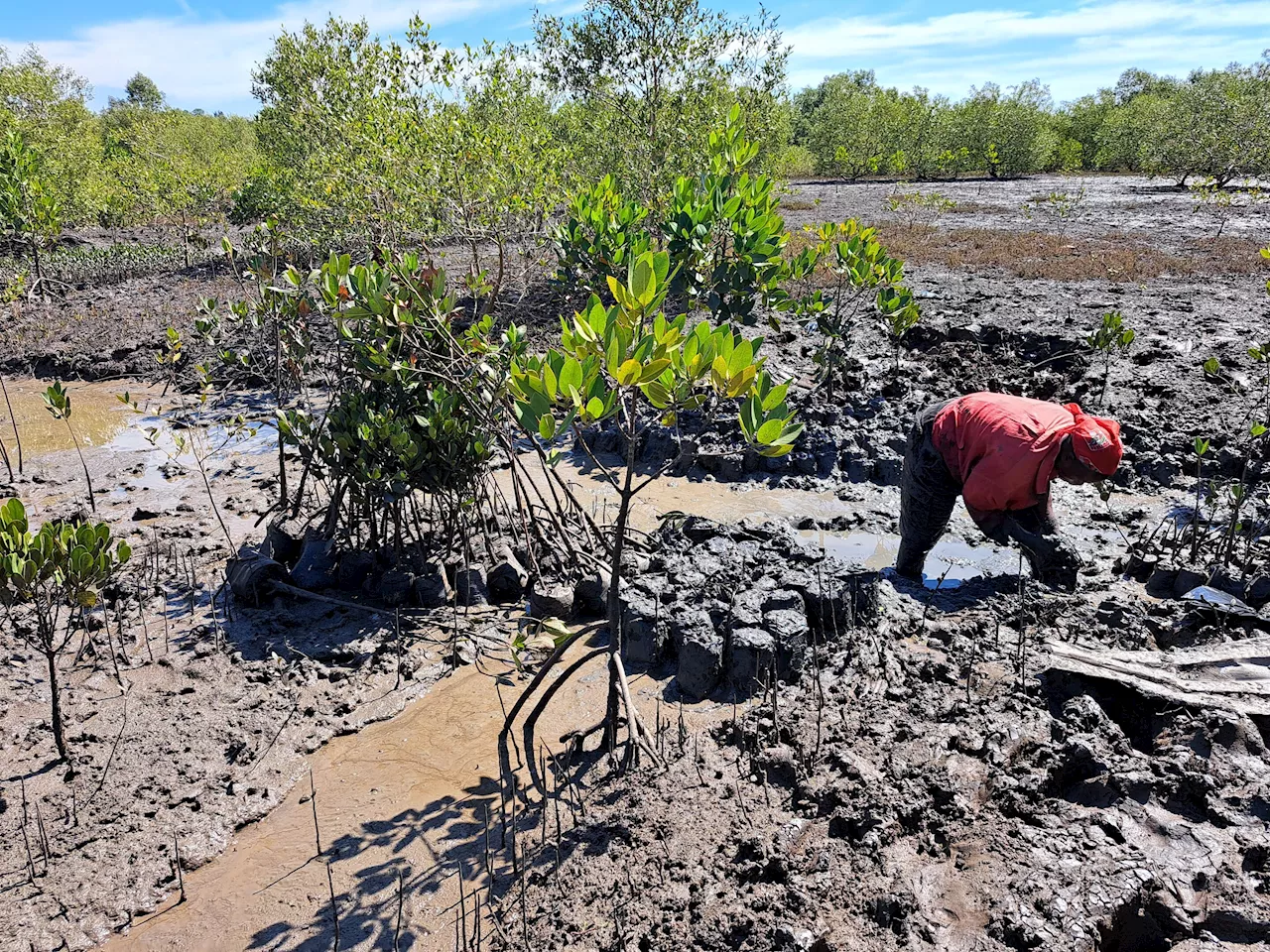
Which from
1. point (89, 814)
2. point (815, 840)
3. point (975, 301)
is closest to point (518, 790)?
point (815, 840)

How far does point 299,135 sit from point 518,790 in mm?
17177

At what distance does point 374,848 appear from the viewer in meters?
3.14

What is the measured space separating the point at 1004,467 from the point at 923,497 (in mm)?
746

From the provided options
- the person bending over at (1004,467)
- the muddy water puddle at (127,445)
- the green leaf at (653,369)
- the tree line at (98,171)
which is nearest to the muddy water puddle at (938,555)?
the person bending over at (1004,467)

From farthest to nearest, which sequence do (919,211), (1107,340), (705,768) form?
(919,211) < (1107,340) < (705,768)

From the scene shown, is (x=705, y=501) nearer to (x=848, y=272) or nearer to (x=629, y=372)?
(x=848, y=272)

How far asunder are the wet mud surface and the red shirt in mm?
656

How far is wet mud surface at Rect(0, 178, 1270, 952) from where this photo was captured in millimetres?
2559

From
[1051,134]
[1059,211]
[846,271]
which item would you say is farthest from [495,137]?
[1051,134]

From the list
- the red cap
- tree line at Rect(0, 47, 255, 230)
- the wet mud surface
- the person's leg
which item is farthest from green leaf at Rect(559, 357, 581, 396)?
tree line at Rect(0, 47, 255, 230)

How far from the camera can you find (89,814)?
3223 mm

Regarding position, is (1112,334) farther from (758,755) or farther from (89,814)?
(89,814)

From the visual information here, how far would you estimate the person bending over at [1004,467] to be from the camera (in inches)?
158

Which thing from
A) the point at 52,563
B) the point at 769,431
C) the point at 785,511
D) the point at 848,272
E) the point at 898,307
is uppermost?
the point at 848,272
